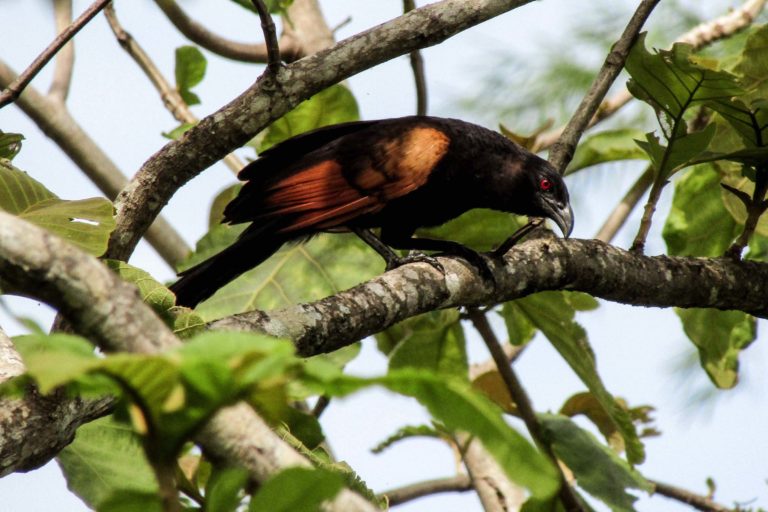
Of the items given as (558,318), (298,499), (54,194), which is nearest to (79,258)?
(298,499)

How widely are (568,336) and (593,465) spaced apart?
47cm

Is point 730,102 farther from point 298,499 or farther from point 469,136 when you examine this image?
point 298,499

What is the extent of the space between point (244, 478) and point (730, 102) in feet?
8.04

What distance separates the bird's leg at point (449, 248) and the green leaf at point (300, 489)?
6.53ft

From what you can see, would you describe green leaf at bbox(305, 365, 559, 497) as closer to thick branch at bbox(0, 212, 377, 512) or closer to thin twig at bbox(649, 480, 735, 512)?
thick branch at bbox(0, 212, 377, 512)

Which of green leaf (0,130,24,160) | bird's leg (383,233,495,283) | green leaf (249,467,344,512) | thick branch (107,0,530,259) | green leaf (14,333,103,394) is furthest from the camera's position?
bird's leg (383,233,495,283)

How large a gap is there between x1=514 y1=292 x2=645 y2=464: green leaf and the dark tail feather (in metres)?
0.96

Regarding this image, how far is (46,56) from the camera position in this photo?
2.18 meters

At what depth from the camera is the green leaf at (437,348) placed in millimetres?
3604

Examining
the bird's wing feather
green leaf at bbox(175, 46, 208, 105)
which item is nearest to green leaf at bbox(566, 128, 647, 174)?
the bird's wing feather

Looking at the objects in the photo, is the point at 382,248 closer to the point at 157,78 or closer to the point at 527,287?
the point at 527,287

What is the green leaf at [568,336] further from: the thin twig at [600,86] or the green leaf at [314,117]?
the green leaf at [314,117]

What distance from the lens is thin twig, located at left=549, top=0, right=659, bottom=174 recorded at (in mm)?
2973

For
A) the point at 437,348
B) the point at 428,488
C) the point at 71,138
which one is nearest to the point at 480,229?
the point at 437,348
